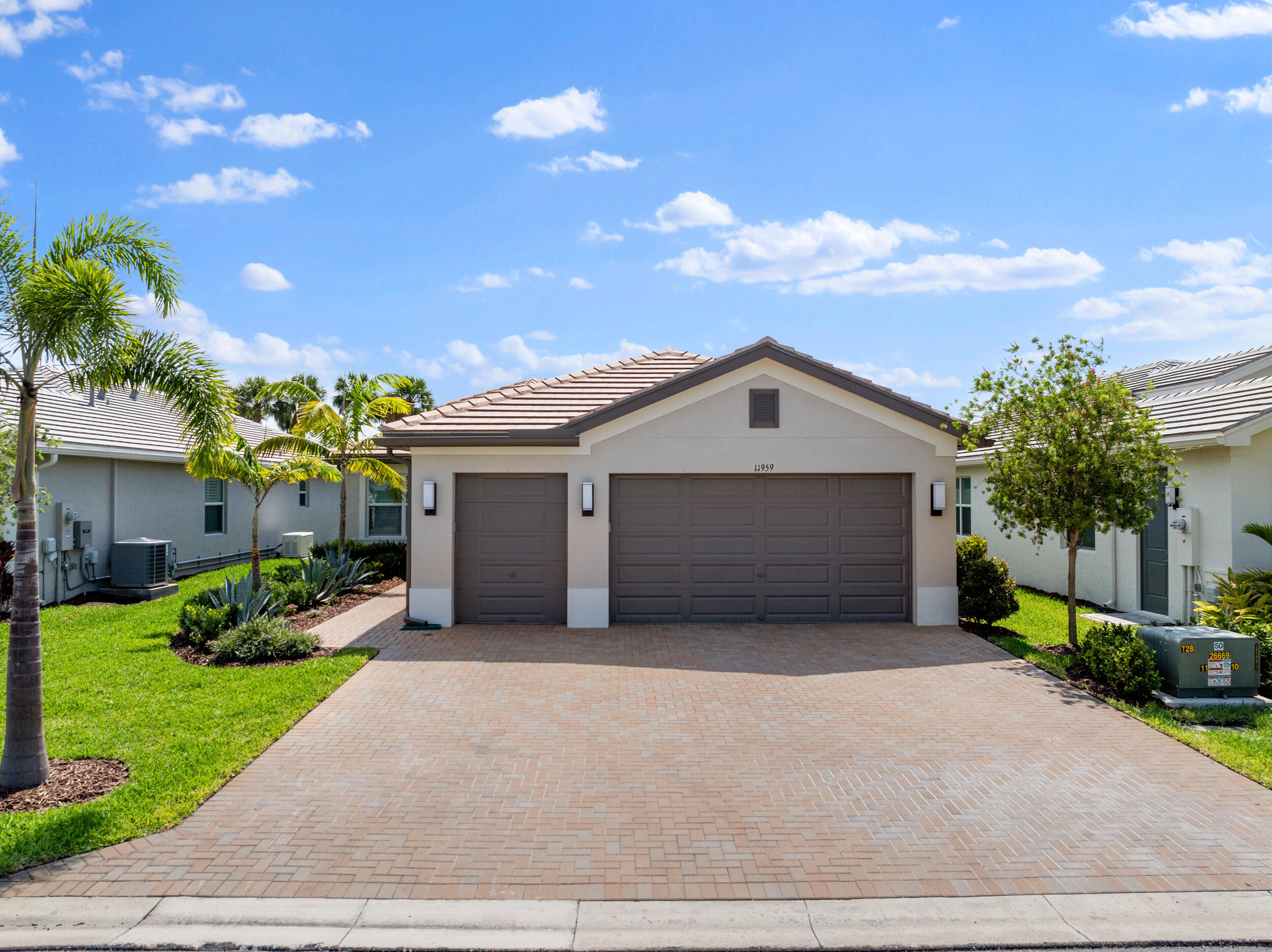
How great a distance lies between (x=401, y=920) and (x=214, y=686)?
556 cm

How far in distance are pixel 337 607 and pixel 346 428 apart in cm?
437

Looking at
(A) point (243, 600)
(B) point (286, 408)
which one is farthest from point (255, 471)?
(B) point (286, 408)

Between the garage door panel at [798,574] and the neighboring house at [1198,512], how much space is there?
179 inches

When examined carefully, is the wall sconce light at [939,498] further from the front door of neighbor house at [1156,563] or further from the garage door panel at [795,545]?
the front door of neighbor house at [1156,563]

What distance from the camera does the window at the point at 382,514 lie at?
22.0 m

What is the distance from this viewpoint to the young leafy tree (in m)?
9.72

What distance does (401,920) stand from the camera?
439cm

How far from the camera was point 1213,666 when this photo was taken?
26.4ft

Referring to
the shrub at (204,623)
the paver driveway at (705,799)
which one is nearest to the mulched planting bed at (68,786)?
the paver driveway at (705,799)

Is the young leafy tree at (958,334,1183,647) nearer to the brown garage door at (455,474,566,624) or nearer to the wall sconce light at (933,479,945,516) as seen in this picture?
the wall sconce light at (933,479,945,516)

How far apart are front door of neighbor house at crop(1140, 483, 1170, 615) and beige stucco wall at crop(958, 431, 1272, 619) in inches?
3.6

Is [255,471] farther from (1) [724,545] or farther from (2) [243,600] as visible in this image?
(1) [724,545]

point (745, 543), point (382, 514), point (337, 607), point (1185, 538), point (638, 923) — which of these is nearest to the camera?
point (638, 923)

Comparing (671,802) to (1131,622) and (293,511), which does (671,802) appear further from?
(293,511)
